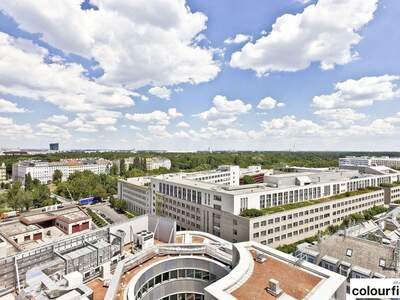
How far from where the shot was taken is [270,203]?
229 feet

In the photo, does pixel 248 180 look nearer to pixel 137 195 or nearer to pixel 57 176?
A: pixel 137 195

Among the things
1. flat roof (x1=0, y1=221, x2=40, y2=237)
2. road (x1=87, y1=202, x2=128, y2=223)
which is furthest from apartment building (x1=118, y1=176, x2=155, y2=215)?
flat roof (x1=0, y1=221, x2=40, y2=237)

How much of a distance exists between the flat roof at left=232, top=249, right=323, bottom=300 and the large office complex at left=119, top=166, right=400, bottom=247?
31569mm

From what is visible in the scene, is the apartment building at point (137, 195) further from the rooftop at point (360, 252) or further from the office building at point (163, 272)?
the rooftop at point (360, 252)

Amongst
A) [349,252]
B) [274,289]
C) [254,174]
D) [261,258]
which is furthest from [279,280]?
[254,174]

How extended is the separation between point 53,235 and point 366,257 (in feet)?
210

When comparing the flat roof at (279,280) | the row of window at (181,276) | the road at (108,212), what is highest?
the flat roof at (279,280)

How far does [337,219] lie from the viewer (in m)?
79.2

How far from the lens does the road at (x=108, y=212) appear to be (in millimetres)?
97338

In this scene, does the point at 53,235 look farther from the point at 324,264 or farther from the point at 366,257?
the point at 366,257

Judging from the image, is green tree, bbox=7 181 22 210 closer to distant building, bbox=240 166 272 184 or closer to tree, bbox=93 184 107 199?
tree, bbox=93 184 107 199

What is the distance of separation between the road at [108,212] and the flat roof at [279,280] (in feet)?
253

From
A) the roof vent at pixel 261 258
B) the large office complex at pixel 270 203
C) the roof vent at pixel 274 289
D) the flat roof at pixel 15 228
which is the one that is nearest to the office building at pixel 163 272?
the roof vent at pixel 274 289

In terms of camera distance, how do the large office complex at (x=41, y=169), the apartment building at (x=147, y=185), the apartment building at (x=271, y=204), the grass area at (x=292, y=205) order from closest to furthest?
1. the grass area at (x=292, y=205)
2. the apartment building at (x=271, y=204)
3. the apartment building at (x=147, y=185)
4. the large office complex at (x=41, y=169)
